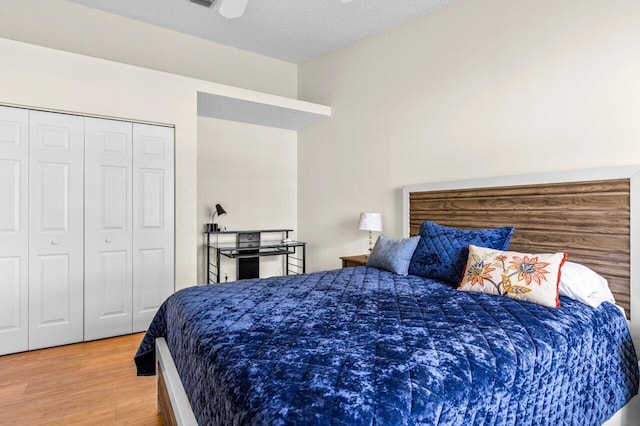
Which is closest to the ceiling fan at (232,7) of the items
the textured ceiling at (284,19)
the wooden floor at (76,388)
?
A: the textured ceiling at (284,19)

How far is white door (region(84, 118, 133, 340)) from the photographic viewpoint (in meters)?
3.04

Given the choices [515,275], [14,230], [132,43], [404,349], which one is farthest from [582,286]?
[132,43]

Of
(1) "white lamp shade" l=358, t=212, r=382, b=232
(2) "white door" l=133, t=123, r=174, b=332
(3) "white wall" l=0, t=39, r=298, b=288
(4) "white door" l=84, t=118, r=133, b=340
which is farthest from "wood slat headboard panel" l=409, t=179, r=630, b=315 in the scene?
(4) "white door" l=84, t=118, r=133, b=340

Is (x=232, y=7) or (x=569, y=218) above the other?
(x=232, y=7)

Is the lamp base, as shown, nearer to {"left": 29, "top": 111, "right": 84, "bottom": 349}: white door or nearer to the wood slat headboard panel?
{"left": 29, "top": 111, "right": 84, "bottom": 349}: white door

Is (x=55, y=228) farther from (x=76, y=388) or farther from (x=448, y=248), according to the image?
(x=448, y=248)

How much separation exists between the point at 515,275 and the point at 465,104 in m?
1.61

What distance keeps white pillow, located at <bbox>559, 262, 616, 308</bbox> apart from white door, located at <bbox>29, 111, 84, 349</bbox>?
3478mm

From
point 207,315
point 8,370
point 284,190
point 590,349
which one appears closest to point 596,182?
point 590,349

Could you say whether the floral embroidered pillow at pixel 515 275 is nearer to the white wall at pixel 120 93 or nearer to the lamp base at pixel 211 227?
the white wall at pixel 120 93

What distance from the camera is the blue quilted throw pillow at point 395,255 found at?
258cm

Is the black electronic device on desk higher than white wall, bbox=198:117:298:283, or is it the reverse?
white wall, bbox=198:117:298:283

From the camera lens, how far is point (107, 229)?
3.11 m

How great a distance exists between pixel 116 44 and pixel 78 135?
119 cm
